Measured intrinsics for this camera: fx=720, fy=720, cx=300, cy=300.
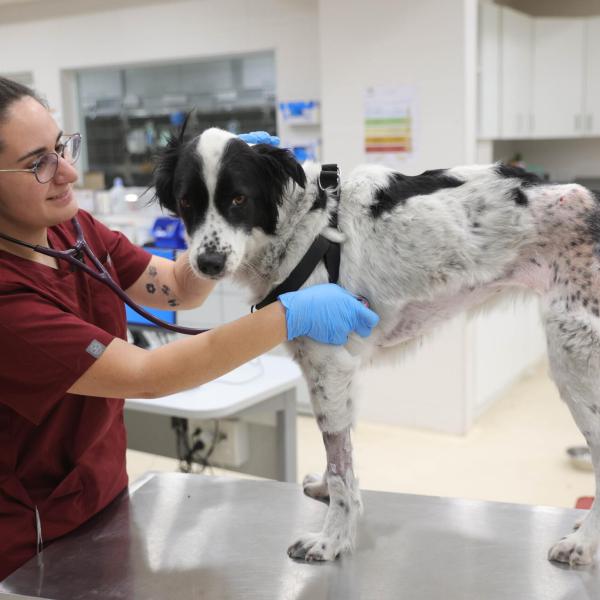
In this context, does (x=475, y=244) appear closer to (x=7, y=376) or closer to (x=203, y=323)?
(x=7, y=376)

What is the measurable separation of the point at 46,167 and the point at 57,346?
371 millimetres

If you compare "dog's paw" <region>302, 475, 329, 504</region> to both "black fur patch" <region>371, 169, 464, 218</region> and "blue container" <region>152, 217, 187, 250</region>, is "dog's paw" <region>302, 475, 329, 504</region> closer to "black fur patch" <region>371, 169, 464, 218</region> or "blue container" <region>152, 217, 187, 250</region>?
"black fur patch" <region>371, 169, 464, 218</region>

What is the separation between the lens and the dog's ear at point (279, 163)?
1524 millimetres

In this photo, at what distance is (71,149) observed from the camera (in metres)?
1.65

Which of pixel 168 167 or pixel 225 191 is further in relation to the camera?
pixel 168 167

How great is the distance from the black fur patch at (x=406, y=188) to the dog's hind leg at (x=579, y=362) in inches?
14.0

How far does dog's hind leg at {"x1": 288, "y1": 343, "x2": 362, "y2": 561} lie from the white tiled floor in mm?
2201

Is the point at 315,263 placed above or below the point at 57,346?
above

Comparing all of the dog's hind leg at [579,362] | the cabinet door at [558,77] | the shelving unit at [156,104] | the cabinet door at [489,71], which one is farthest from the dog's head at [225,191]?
the cabinet door at [558,77]

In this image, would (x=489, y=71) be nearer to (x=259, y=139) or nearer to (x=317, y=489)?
(x=259, y=139)

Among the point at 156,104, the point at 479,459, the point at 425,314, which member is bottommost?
the point at 479,459

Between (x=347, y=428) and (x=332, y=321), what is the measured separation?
0.29 m

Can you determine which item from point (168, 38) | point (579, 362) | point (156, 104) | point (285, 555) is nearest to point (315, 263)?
point (579, 362)

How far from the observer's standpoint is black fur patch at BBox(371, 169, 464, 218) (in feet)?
5.25
